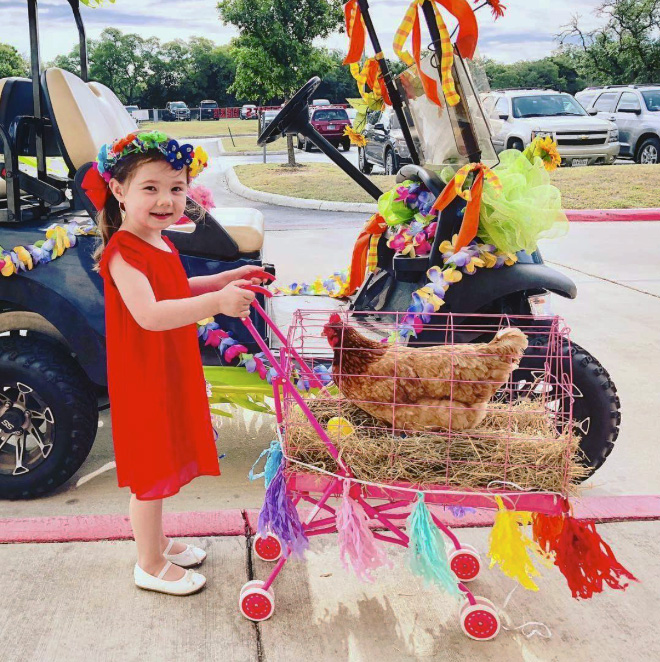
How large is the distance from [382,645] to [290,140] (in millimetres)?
15977

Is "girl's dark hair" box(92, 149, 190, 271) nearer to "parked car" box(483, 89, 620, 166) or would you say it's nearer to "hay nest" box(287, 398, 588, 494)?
"hay nest" box(287, 398, 588, 494)

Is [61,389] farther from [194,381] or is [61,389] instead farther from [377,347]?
[377,347]

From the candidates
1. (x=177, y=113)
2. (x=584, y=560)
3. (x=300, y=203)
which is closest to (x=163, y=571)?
(x=584, y=560)

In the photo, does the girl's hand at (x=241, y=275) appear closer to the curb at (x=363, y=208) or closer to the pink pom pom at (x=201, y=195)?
the pink pom pom at (x=201, y=195)

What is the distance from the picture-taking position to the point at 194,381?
2.45 m

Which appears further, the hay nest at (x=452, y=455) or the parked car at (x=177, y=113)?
the parked car at (x=177, y=113)

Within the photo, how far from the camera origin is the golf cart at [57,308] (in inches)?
122

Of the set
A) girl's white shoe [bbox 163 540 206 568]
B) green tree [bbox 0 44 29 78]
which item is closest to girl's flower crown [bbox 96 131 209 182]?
girl's white shoe [bbox 163 540 206 568]

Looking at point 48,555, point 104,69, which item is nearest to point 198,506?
point 48,555

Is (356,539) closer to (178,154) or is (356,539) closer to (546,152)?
(178,154)

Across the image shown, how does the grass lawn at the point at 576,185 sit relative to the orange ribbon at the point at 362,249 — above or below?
below

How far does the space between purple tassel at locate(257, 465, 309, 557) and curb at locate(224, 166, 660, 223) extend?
8681 millimetres

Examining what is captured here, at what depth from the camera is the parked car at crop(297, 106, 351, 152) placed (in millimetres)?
22906

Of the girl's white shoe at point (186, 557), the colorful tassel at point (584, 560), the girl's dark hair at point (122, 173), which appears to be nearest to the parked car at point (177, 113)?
the girl's dark hair at point (122, 173)
